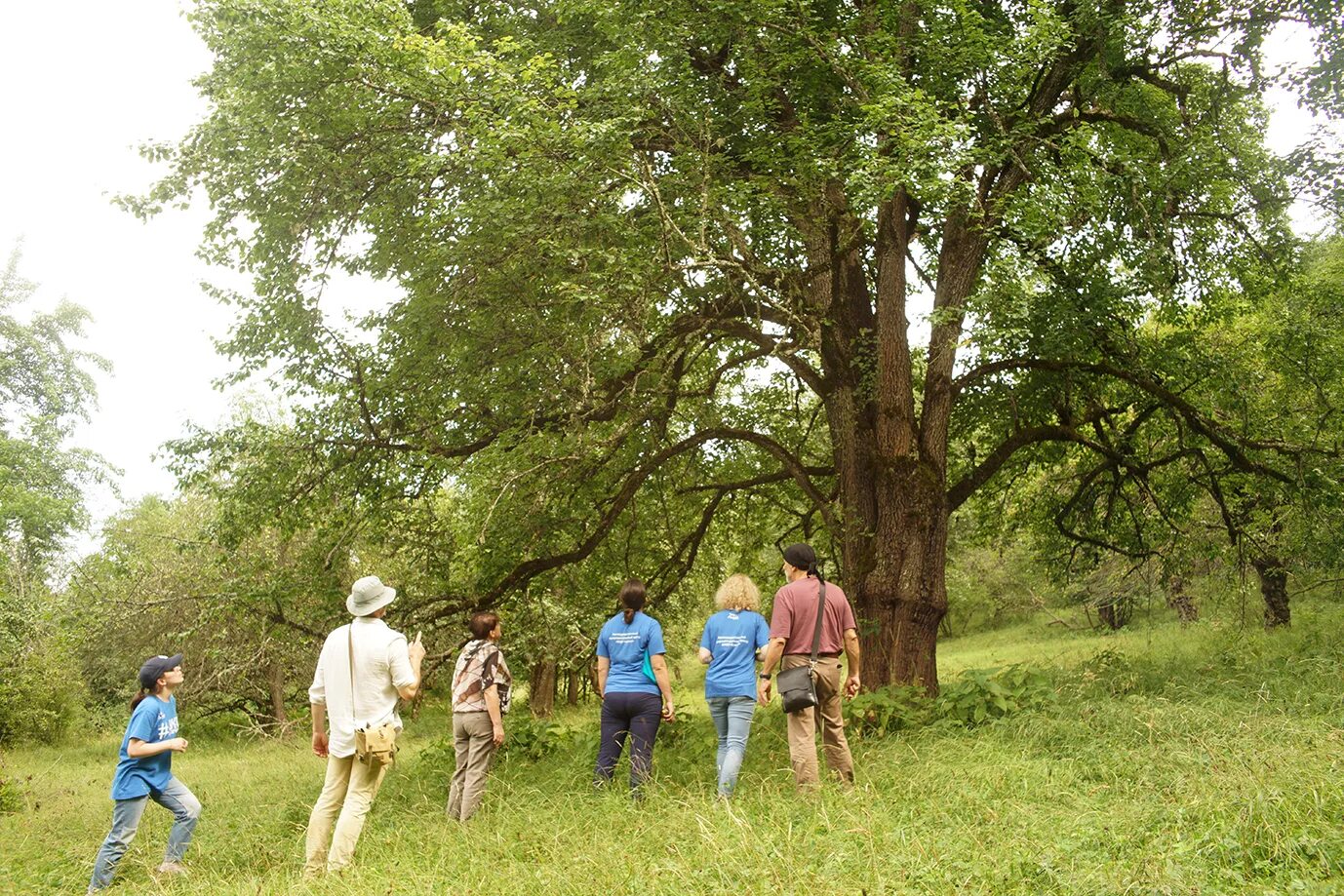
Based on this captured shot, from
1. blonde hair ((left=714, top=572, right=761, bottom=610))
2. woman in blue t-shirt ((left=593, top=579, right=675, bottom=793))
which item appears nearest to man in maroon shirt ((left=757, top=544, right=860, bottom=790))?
blonde hair ((left=714, top=572, right=761, bottom=610))

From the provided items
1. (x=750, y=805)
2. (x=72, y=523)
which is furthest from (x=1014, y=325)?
(x=72, y=523)

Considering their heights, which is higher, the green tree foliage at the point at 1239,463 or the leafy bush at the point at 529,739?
the green tree foliage at the point at 1239,463

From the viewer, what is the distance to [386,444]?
1135 cm

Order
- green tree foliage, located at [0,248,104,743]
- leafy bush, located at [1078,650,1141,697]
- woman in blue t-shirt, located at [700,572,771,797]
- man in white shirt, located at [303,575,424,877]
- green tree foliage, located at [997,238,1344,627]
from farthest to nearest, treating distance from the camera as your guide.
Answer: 1. green tree foliage, located at [0,248,104,743]
2. green tree foliage, located at [997,238,1344,627]
3. leafy bush, located at [1078,650,1141,697]
4. woman in blue t-shirt, located at [700,572,771,797]
5. man in white shirt, located at [303,575,424,877]

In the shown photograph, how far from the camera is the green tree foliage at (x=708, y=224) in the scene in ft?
31.4

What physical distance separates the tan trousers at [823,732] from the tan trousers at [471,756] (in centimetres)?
241

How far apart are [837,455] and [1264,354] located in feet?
17.7

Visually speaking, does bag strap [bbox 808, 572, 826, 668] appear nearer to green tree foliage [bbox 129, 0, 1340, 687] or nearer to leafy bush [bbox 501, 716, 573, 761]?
green tree foliage [bbox 129, 0, 1340, 687]

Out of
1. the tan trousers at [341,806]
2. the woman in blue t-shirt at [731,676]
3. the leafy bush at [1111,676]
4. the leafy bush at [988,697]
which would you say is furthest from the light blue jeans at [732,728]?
the leafy bush at [1111,676]

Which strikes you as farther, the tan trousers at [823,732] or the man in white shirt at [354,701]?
the tan trousers at [823,732]

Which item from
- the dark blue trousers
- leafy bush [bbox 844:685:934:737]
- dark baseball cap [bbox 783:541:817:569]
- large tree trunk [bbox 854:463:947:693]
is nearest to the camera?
dark baseball cap [bbox 783:541:817:569]

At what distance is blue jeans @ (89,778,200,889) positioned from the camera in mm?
7250

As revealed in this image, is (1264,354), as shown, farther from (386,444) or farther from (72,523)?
(72,523)

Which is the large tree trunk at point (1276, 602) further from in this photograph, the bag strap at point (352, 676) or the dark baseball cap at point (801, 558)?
the bag strap at point (352, 676)
